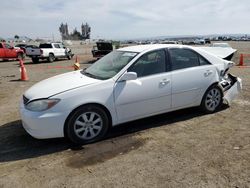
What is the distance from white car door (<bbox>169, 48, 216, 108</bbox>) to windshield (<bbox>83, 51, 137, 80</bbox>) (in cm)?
93

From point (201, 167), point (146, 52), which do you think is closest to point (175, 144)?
point (201, 167)

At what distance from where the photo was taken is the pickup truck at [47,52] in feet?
74.5

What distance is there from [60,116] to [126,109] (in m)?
1.17

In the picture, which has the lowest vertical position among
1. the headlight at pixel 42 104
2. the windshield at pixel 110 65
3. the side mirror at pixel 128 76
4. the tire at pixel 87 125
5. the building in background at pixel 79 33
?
the tire at pixel 87 125

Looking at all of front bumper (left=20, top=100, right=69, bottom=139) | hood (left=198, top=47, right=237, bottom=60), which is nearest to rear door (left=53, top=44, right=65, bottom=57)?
hood (left=198, top=47, right=237, bottom=60)

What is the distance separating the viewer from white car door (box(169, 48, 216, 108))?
5.44 metres

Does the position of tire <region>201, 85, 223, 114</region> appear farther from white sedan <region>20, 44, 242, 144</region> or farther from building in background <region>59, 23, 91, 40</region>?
building in background <region>59, 23, 91, 40</region>

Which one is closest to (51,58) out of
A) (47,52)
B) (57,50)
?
(47,52)

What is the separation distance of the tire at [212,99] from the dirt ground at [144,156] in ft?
0.72

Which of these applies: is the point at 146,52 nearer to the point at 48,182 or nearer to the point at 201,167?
the point at 201,167

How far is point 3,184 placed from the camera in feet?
11.6

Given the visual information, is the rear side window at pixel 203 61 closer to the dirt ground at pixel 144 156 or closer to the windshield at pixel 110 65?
the dirt ground at pixel 144 156

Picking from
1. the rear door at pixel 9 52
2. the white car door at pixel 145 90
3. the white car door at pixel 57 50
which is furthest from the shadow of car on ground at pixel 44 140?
the rear door at pixel 9 52

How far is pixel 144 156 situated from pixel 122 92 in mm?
1199
